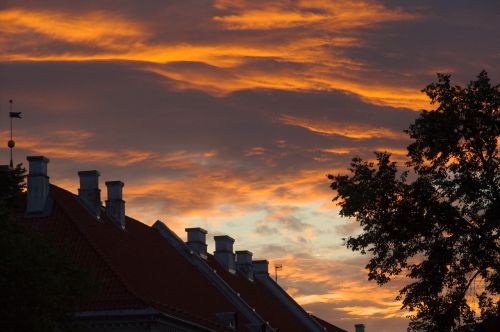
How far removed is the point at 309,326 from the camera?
4099 inches

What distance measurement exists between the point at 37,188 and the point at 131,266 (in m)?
5.57

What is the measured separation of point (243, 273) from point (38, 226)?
3939 cm

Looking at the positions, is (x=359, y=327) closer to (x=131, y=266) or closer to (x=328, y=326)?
(x=328, y=326)

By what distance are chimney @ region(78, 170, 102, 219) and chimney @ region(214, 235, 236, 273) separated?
2705 centimetres

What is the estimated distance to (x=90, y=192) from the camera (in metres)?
67.9

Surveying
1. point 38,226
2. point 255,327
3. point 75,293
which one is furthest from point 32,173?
point 255,327

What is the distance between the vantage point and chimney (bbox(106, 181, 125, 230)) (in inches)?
2788

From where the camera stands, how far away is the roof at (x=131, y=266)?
58.7 meters

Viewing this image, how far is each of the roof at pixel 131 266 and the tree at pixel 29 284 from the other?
11.1 ft

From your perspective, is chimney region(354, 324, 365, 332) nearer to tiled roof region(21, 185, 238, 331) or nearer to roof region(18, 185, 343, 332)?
roof region(18, 185, 343, 332)

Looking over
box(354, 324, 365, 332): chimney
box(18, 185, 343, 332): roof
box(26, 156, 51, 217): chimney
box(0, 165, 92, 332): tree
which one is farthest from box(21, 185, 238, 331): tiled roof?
box(354, 324, 365, 332): chimney

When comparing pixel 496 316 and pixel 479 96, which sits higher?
pixel 479 96

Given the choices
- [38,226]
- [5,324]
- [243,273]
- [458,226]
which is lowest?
[5,324]

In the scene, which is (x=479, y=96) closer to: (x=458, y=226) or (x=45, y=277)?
(x=458, y=226)
